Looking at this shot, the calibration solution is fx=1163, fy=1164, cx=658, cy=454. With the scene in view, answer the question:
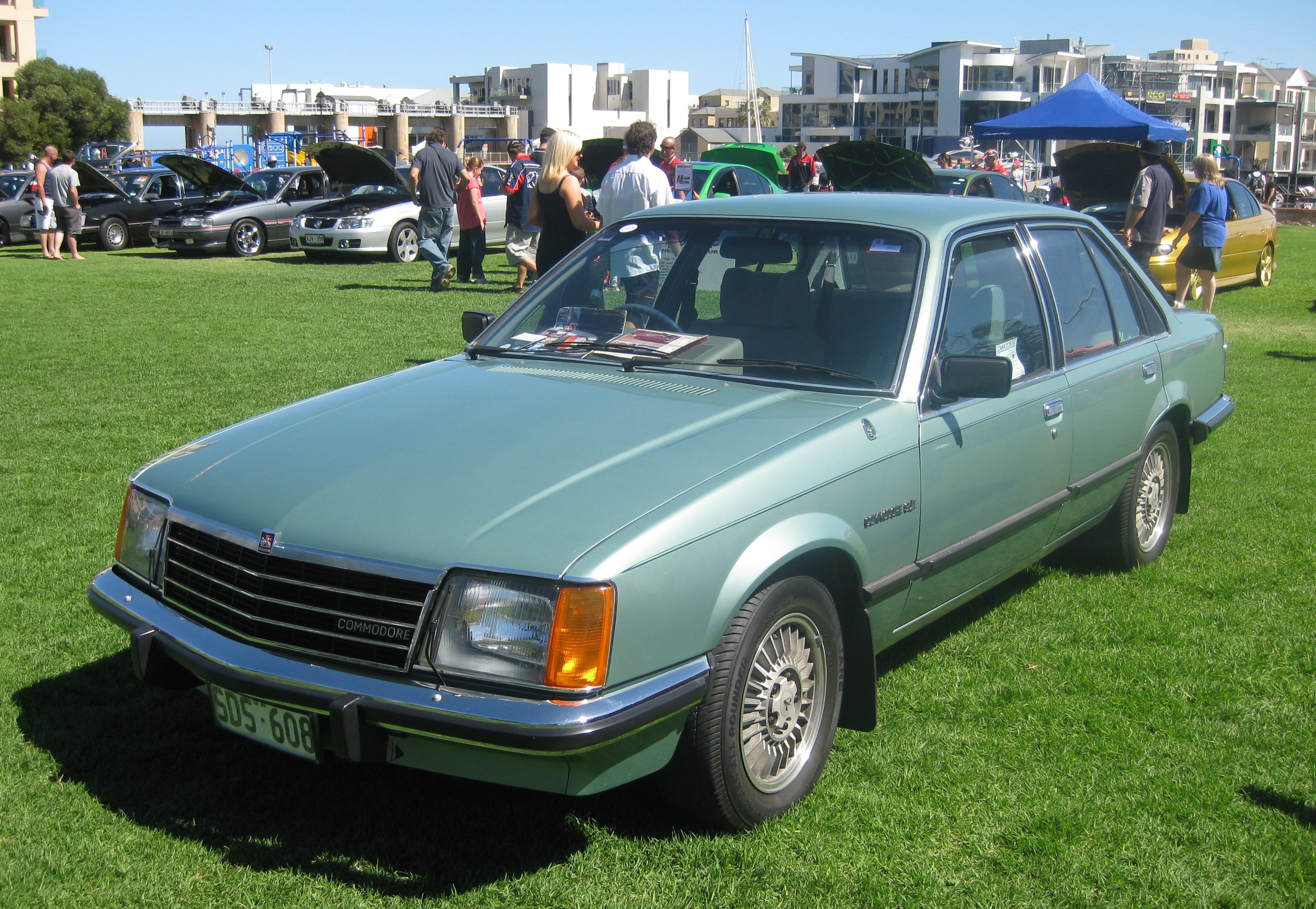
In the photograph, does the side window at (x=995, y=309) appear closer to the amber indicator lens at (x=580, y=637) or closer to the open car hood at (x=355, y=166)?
the amber indicator lens at (x=580, y=637)

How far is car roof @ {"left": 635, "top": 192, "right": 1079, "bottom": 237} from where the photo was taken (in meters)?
4.00

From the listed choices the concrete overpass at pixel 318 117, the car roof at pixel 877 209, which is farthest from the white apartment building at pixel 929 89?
the car roof at pixel 877 209

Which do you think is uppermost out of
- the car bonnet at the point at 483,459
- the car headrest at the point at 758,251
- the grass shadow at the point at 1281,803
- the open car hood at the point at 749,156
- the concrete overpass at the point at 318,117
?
the concrete overpass at the point at 318,117

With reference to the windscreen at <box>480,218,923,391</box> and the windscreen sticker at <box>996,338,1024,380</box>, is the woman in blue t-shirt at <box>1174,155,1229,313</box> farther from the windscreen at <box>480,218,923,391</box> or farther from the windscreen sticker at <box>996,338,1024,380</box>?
the windscreen at <box>480,218,923,391</box>

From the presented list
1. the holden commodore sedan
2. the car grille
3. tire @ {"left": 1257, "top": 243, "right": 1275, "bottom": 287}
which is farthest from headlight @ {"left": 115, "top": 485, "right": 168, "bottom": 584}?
tire @ {"left": 1257, "top": 243, "right": 1275, "bottom": 287}

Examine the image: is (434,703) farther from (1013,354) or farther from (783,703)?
(1013,354)

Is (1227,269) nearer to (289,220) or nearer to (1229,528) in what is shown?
(1229,528)

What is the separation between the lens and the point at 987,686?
4004 millimetres

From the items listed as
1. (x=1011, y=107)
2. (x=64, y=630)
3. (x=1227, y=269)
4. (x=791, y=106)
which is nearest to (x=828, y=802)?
(x=64, y=630)

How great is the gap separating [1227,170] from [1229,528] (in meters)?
41.4

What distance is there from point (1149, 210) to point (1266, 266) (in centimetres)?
579

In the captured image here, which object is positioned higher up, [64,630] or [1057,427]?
[1057,427]

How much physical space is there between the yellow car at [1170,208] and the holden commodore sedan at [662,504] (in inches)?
375

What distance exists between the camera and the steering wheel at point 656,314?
4.02 m
